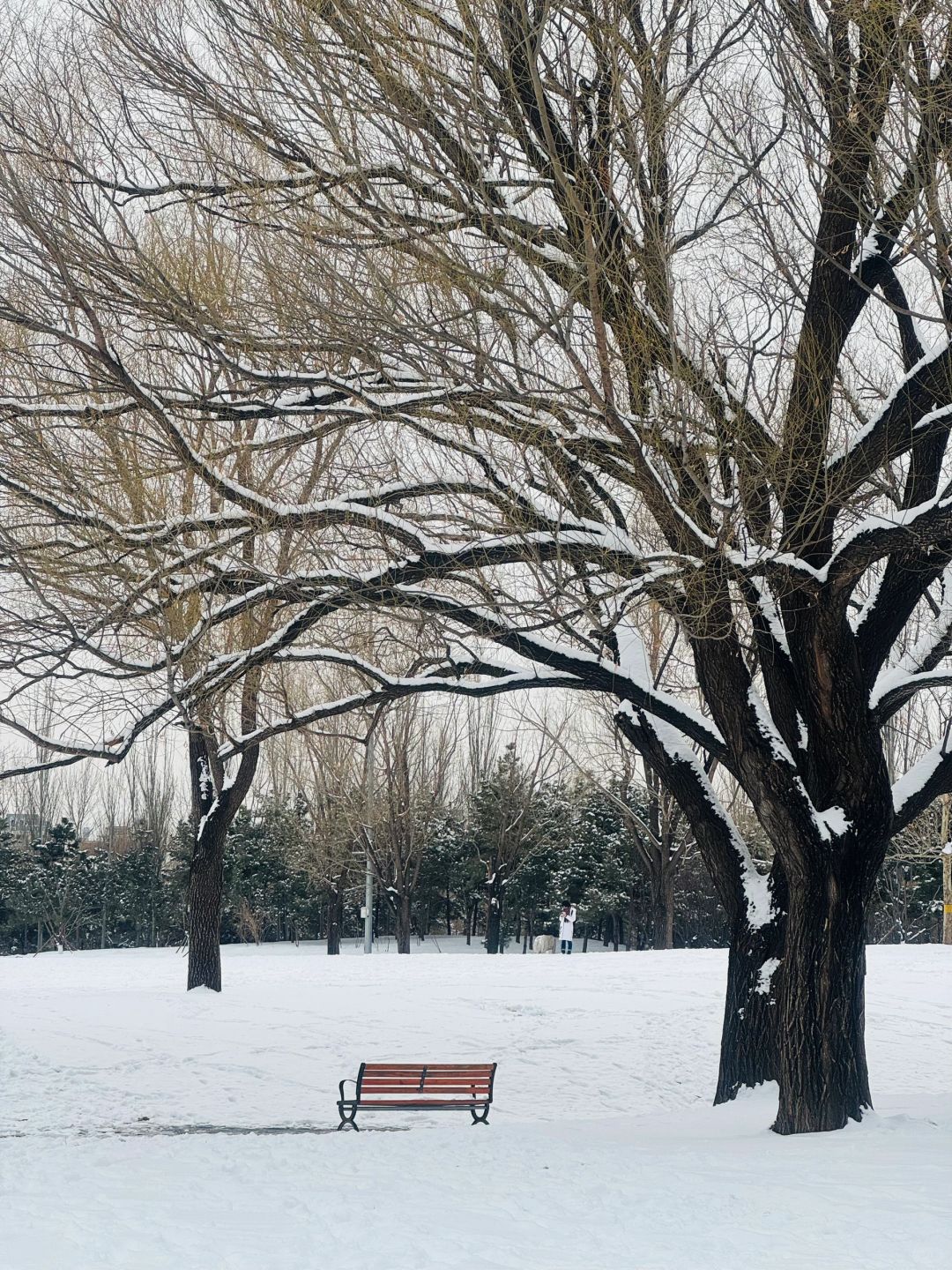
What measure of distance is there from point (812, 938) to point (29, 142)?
8.13 metres

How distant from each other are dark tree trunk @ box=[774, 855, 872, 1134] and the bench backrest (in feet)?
8.57

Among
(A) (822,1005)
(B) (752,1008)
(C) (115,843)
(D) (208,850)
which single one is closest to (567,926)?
(D) (208,850)

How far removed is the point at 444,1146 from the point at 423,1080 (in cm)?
176

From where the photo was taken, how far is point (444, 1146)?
8125 millimetres

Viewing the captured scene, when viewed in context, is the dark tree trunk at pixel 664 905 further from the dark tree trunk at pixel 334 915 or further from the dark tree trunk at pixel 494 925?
the dark tree trunk at pixel 334 915

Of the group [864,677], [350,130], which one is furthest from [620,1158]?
[350,130]

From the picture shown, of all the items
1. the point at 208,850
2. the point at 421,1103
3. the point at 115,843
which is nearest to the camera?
the point at 421,1103

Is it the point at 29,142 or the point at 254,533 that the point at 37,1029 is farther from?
the point at 29,142

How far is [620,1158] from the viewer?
7.43 metres

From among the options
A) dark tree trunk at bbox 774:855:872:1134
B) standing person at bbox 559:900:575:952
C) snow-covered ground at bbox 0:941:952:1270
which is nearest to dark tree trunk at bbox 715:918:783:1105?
snow-covered ground at bbox 0:941:952:1270

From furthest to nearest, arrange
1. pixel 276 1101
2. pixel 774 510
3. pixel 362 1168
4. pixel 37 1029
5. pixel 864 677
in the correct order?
1. pixel 37 1029
2. pixel 276 1101
3. pixel 864 677
4. pixel 774 510
5. pixel 362 1168

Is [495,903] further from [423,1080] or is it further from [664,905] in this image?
[423,1080]

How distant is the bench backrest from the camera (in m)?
9.81

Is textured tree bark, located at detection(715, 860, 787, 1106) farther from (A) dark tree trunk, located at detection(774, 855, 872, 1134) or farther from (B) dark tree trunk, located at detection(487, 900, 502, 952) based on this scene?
(B) dark tree trunk, located at detection(487, 900, 502, 952)
